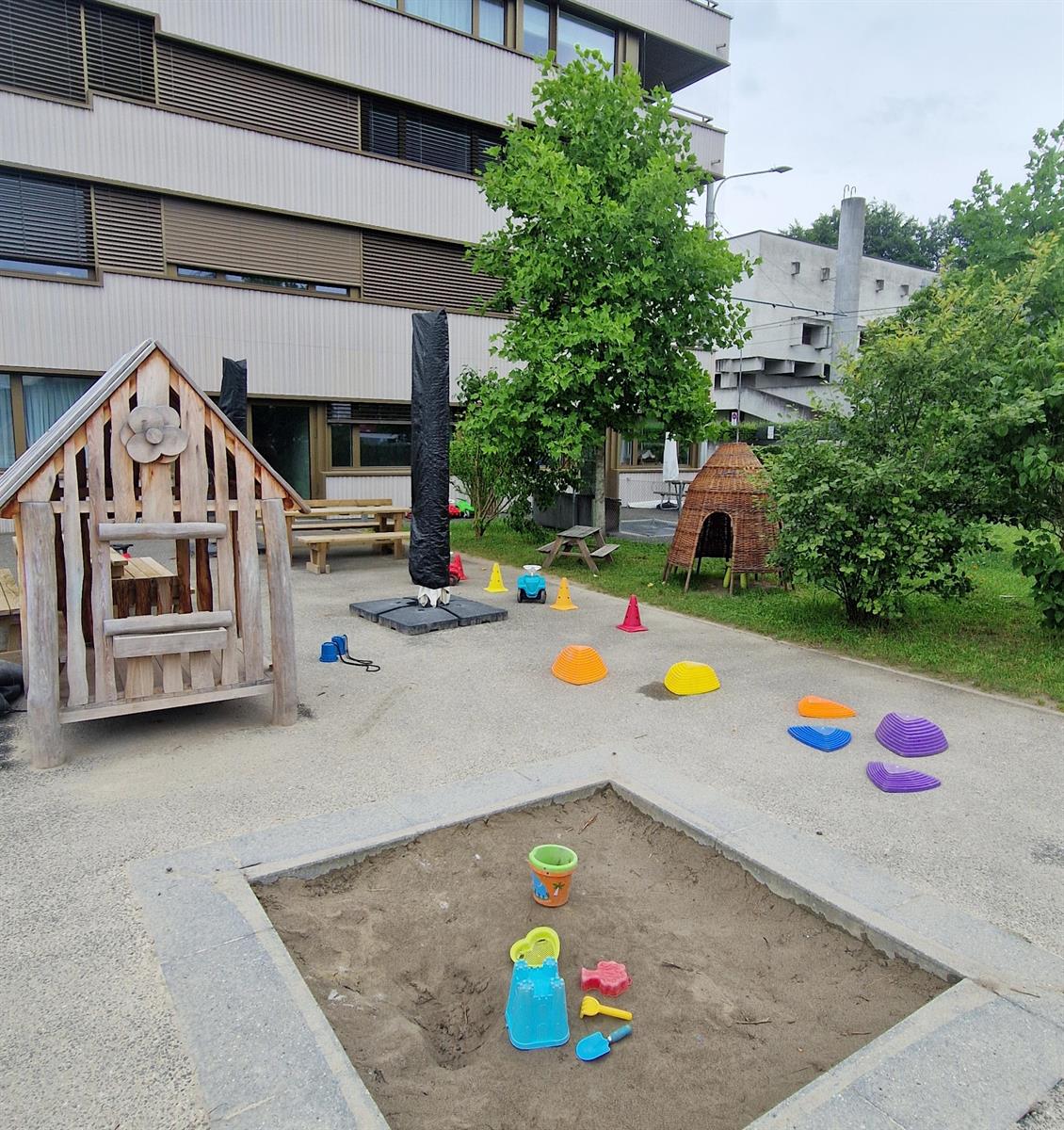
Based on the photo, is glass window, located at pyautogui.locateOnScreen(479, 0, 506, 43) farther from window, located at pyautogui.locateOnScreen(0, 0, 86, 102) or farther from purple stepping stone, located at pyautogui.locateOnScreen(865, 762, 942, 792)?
purple stepping stone, located at pyautogui.locateOnScreen(865, 762, 942, 792)

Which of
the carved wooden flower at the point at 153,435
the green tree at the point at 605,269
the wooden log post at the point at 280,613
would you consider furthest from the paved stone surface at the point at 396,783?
the green tree at the point at 605,269

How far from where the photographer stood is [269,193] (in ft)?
54.9

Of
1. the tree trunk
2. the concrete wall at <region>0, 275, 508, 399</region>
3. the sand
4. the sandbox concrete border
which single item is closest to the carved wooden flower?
the sandbox concrete border

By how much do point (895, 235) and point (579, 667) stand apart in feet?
232

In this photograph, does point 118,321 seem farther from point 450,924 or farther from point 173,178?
point 450,924

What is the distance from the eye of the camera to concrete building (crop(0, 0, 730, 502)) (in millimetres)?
14742

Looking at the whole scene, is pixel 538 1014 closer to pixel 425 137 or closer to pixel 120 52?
pixel 120 52

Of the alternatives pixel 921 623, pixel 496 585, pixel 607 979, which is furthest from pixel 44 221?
pixel 607 979

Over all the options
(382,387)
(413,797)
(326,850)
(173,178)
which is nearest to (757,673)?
(413,797)

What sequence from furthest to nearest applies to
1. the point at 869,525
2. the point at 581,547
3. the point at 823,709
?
the point at 581,547
the point at 869,525
the point at 823,709

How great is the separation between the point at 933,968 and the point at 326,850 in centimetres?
268

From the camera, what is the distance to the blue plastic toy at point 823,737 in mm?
5551

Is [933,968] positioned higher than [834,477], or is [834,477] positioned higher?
[834,477]

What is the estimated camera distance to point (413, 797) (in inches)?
181
